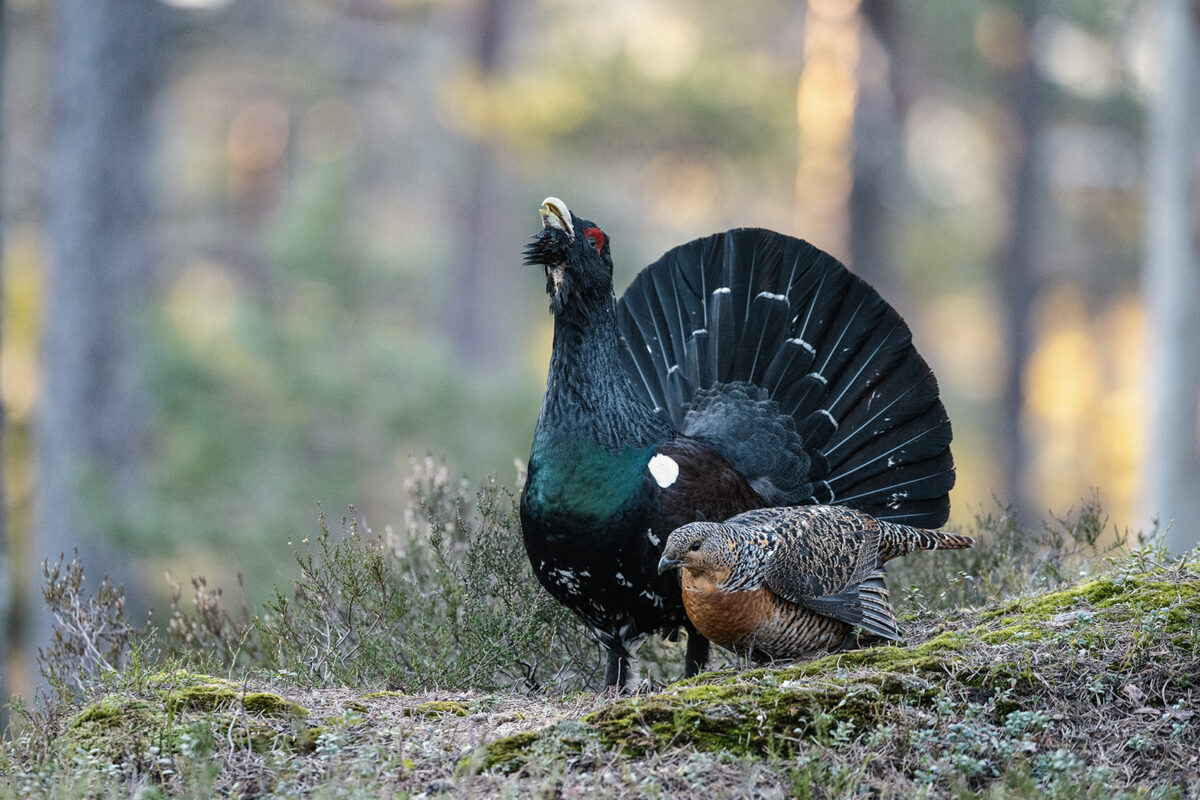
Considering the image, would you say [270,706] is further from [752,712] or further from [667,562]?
[752,712]

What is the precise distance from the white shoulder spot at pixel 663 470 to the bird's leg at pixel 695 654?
613 millimetres

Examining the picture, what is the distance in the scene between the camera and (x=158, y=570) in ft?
51.3

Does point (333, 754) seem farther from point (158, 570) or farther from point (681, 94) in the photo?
point (681, 94)

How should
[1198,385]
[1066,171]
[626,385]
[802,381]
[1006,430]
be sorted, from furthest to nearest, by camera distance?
1. [1066,171]
2. [1006,430]
3. [1198,385]
4. [802,381]
5. [626,385]

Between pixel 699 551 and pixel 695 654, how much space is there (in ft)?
3.10

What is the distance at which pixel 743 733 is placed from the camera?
3691 millimetres

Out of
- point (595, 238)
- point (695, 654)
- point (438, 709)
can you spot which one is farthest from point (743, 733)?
point (595, 238)

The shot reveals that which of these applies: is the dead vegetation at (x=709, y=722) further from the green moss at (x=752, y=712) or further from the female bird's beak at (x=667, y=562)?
the female bird's beak at (x=667, y=562)

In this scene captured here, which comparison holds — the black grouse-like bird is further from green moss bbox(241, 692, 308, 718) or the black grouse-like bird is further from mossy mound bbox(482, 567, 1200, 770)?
green moss bbox(241, 692, 308, 718)

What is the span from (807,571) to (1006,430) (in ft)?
62.9

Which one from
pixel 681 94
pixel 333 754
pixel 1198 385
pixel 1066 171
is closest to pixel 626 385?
pixel 333 754

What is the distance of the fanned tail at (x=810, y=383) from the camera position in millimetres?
5312

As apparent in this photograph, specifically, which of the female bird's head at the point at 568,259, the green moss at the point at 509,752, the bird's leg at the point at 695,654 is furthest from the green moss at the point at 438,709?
the female bird's head at the point at 568,259

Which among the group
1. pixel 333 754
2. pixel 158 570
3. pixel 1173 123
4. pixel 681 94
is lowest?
pixel 158 570
